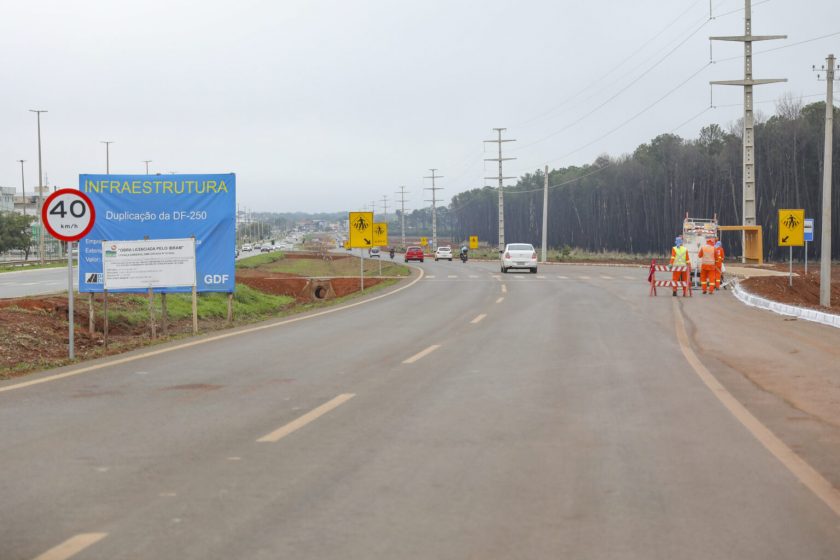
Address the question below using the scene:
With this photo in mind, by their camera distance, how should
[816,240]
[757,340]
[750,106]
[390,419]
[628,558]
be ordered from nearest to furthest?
[628,558], [390,419], [757,340], [750,106], [816,240]

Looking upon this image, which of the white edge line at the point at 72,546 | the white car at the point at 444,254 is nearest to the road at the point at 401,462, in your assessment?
the white edge line at the point at 72,546

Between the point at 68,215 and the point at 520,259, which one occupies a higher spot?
the point at 68,215

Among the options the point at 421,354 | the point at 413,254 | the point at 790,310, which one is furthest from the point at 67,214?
the point at 413,254

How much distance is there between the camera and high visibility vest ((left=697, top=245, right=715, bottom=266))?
100 feet

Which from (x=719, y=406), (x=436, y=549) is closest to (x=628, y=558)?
(x=436, y=549)

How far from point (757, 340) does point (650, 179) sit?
95578 millimetres

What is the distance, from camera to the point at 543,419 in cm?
843

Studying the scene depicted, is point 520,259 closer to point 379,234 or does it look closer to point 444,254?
point 379,234

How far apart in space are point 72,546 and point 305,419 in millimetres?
3724

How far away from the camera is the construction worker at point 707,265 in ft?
100

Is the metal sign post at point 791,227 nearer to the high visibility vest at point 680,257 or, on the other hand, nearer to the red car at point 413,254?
the high visibility vest at point 680,257

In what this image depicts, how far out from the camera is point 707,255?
3062 cm

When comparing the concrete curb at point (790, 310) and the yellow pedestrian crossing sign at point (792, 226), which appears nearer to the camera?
the concrete curb at point (790, 310)

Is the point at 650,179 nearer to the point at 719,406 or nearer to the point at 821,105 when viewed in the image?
the point at 821,105
